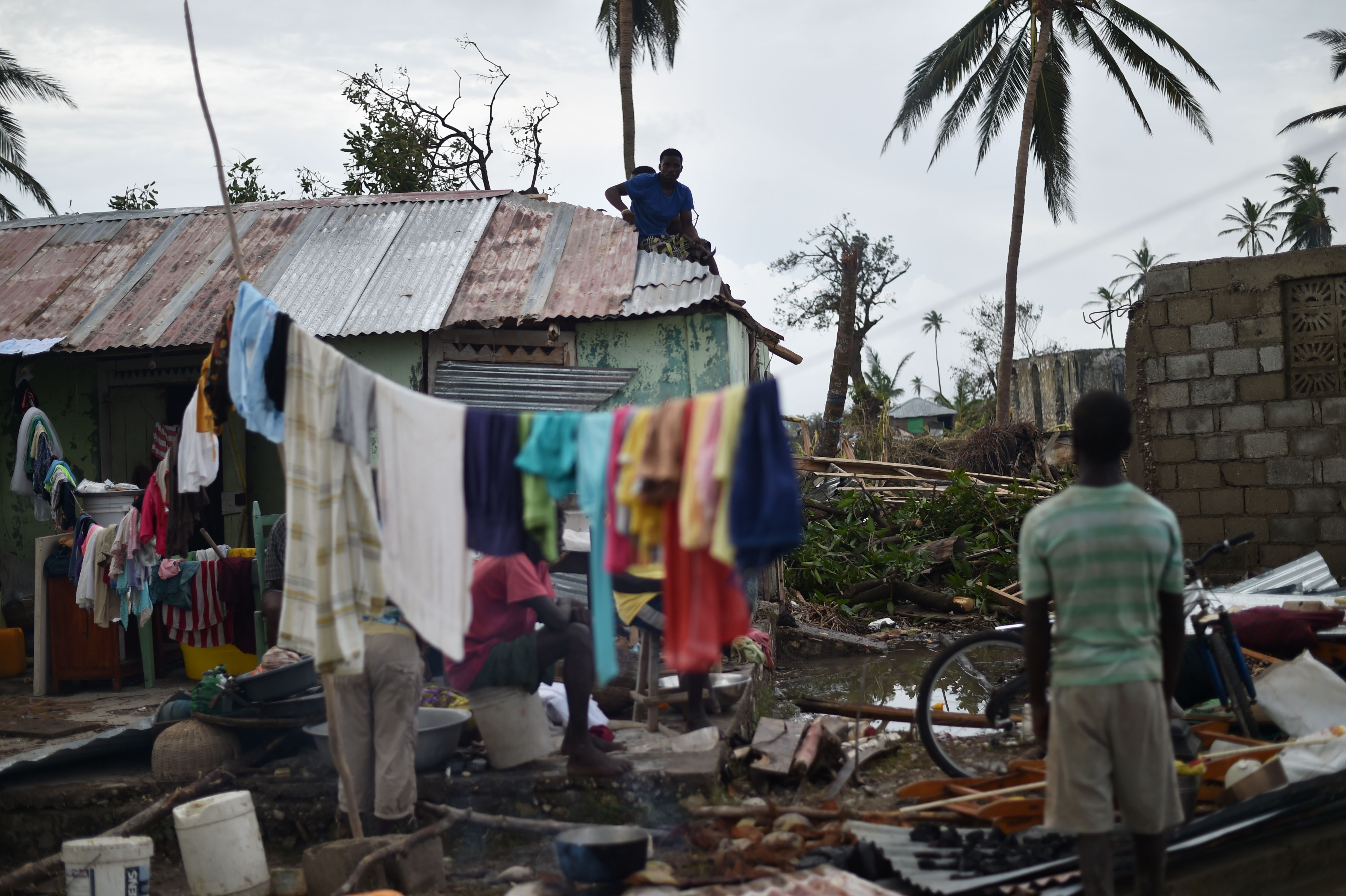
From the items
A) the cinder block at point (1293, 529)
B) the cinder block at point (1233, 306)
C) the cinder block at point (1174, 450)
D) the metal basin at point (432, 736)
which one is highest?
the cinder block at point (1233, 306)

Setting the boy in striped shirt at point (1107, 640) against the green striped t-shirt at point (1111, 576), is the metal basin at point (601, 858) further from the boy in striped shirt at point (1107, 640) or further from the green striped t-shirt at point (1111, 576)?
the green striped t-shirt at point (1111, 576)

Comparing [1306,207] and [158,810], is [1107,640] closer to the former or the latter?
[158,810]

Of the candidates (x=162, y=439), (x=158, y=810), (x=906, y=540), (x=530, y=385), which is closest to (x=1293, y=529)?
(x=906, y=540)

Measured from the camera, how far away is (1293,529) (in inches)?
317

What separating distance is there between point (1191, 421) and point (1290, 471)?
83cm

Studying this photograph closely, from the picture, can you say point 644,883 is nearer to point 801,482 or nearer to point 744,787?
point 744,787

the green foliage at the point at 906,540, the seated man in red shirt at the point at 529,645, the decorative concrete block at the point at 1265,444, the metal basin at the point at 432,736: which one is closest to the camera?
the seated man in red shirt at the point at 529,645

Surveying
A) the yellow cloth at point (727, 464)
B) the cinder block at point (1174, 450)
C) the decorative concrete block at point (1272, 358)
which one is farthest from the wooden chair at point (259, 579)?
the decorative concrete block at point (1272, 358)

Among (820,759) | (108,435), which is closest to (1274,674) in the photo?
(820,759)

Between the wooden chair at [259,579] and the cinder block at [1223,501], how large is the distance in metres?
7.47

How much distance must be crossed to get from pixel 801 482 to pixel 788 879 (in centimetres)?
1030

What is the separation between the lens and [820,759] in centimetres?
538

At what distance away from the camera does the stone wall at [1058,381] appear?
29234 mm

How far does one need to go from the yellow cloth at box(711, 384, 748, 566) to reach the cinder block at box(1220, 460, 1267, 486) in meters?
7.03
